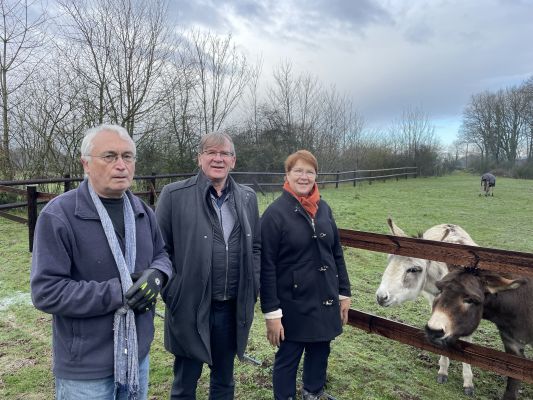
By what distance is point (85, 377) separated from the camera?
153 cm

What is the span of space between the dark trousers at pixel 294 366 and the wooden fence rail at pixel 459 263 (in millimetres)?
705

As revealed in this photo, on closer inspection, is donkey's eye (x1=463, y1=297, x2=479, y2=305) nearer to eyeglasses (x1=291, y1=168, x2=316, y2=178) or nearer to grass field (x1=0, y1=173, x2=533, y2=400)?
grass field (x1=0, y1=173, x2=533, y2=400)

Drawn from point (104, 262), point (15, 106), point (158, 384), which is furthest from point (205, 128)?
point (104, 262)

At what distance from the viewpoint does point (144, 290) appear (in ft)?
5.16

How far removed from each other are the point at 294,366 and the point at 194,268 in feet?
3.46

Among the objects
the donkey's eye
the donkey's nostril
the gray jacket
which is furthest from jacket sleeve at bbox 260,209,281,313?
the donkey's eye

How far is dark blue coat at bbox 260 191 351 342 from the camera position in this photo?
2.44 meters

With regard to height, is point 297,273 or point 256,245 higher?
point 256,245

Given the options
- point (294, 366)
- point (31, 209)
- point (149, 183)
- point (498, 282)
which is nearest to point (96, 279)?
point (294, 366)

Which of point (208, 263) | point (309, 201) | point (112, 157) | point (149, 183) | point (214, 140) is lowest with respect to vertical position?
point (208, 263)

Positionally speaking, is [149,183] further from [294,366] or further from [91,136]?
[91,136]

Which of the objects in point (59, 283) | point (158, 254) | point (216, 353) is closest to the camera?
point (59, 283)

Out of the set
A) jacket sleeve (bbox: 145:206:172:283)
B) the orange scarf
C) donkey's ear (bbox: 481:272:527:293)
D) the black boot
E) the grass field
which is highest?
the orange scarf

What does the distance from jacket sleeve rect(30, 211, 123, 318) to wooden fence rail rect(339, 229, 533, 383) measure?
2.17 meters
